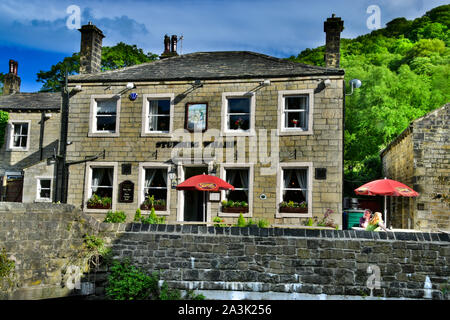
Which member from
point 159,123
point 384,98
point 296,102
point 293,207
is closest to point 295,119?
point 296,102

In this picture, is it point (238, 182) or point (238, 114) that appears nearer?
point (238, 182)

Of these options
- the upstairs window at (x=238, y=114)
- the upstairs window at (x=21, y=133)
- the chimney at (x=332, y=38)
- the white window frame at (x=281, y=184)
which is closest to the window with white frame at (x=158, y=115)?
the upstairs window at (x=238, y=114)

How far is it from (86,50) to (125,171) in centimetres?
614

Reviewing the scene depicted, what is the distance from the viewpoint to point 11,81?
99.0ft

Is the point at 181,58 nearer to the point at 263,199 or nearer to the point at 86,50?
the point at 86,50

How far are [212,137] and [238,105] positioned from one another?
1656mm

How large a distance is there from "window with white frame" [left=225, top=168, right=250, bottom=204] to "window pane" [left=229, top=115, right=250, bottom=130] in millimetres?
1674

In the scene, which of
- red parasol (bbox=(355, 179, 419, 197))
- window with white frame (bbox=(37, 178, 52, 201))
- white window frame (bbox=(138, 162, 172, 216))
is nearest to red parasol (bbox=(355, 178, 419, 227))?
red parasol (bbox=(355, 179, 419, 197))

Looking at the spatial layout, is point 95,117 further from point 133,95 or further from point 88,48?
point 88,48

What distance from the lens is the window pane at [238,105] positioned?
17.2m

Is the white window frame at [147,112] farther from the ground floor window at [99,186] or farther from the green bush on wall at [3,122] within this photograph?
the green bush on wall at [3,122]

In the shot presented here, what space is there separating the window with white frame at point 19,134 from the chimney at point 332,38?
17.6 meters

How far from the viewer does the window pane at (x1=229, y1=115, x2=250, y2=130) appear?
17094 millimetres

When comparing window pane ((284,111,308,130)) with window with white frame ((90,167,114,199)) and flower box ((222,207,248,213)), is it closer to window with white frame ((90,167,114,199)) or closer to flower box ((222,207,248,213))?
flower box ((222,207,248,213))
